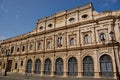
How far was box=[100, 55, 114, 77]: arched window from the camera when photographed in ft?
59.3

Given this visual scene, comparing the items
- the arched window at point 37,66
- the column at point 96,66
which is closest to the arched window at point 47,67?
the arched window at point 37,66

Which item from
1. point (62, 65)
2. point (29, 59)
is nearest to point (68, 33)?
point (62, 65)

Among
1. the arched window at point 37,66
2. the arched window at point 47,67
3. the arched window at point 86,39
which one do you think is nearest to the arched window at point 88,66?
the arched window at point 86,39

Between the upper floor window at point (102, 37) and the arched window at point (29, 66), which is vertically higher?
the upper floor window at point (102, 37)

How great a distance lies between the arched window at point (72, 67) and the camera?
70.0ft

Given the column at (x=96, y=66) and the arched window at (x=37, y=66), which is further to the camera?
the arched window at (x=37, y=66)

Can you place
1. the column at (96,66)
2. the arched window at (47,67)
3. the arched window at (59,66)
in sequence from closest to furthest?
the column at (96,66), the arched window at (59,66), the arched window at (47,67)

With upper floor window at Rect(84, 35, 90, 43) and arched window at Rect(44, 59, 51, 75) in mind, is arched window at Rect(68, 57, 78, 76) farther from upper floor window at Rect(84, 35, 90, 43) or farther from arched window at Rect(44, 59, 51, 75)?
arched window at Rect(44, 59, 51, 75)

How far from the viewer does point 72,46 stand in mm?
22656

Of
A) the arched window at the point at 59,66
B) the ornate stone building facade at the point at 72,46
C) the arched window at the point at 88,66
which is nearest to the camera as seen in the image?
the ornate stone building facade at the point at 72,46

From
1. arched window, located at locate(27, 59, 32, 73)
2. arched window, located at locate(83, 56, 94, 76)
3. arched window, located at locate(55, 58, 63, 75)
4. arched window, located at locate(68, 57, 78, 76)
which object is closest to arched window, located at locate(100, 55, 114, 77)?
arched window, located at locate(83, 56, 94, 76)

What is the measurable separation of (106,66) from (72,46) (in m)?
6.92

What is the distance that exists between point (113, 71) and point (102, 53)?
3099 mm

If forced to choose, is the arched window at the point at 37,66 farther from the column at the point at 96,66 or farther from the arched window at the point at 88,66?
the column at the point at 96,66
